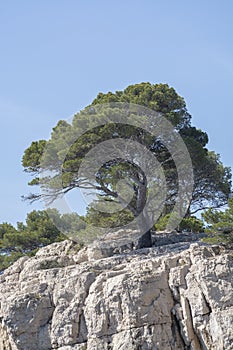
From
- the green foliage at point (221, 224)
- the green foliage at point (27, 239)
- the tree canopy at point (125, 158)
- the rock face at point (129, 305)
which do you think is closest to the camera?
the rock face at point (129, 305)

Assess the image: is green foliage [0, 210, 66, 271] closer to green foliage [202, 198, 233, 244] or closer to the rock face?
the rock face

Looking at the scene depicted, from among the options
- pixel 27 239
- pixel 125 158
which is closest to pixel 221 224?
pixel 125 158

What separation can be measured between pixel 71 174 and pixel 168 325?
10198 mm

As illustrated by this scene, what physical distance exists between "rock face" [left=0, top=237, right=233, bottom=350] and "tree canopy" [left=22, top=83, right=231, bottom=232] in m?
5.69

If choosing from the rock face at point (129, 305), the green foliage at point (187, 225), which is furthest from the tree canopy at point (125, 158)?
the rock face at point (129, 305)

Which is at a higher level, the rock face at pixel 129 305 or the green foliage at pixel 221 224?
the green foliage at pixel 221 224

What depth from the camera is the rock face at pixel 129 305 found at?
18938 millimetres

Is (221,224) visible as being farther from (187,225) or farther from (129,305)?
(187,225)

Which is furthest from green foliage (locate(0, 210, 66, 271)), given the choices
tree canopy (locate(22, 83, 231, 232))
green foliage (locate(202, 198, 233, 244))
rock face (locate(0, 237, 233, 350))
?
green foliage (locate(202, 198, 233, 244))

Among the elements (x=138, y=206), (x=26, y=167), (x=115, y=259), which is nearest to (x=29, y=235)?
(x=26, y=167)

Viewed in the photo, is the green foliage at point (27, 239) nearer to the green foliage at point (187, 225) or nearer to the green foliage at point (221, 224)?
the green foliage at point (187, 225)

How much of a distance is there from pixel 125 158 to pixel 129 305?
965 cm

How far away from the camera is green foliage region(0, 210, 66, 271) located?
1326 inches

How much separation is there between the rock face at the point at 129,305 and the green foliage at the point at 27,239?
35.0 ft
